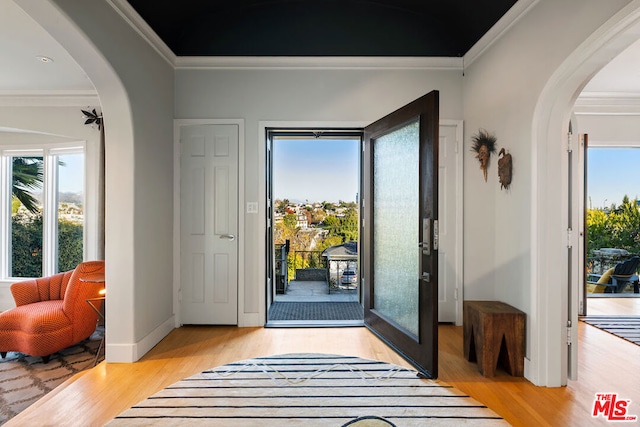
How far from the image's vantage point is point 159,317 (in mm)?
3404

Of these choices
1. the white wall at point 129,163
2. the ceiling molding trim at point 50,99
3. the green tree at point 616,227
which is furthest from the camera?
the green tree at point 616,227

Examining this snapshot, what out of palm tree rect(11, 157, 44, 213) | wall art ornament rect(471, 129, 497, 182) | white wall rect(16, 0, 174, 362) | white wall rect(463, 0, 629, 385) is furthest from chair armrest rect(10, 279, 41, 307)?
wall art ornament rect(471, 129, 497, 182)

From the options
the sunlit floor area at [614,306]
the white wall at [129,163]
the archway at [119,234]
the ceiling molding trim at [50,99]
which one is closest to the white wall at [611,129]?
the sunlit floor area at [614,306]

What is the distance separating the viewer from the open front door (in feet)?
8.56

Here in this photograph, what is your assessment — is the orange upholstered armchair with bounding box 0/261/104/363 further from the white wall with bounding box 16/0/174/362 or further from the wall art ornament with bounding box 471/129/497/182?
the wall art ornament with bounding box 471/129/497/182

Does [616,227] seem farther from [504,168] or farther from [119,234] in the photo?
[119,234]

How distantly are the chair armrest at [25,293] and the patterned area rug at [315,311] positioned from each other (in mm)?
2517

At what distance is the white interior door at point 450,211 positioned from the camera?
3.75m

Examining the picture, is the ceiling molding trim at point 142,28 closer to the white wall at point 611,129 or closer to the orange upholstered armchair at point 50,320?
the orange upholstered armchair at point 50,320

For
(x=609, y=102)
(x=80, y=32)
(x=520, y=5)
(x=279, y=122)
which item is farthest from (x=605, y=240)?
(x=80, y=32)

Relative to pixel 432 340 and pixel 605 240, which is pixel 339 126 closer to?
pixel 432 340

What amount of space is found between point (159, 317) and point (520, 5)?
402 cm

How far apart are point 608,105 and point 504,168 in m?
3.25

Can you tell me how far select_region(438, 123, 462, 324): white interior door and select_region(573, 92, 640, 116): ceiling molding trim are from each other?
7.86 feet
